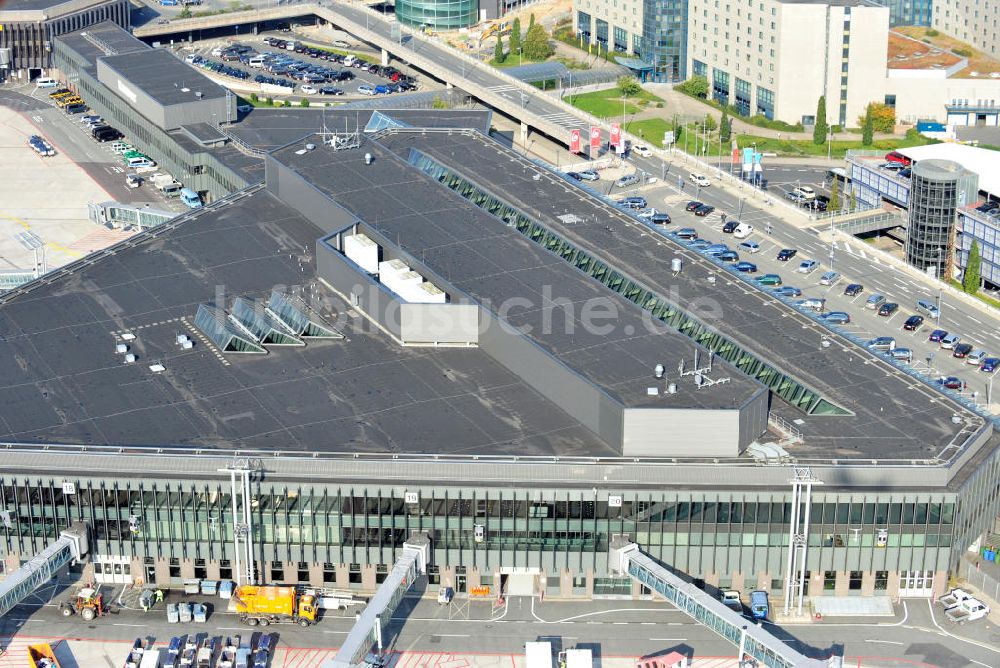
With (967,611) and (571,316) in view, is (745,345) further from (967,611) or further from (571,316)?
(967,611)

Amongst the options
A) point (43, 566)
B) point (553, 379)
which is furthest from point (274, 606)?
point (553, 379)

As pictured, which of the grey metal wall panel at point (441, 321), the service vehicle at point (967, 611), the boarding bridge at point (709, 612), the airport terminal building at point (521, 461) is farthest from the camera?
the grey metal wall panel at point (441, 321)

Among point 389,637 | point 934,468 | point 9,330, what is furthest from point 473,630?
point 9,330

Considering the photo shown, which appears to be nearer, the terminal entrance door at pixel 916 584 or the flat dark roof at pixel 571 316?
the terminal entrance door at pixel 916 584

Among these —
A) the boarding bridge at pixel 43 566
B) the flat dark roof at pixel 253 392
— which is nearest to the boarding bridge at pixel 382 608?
the flat dark roof at pixel 253 392

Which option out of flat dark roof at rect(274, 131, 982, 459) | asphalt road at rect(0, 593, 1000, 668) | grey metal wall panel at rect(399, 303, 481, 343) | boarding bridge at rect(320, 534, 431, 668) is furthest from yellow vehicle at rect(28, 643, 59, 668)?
flat dark roof at rect(274, 131, 982, 459)

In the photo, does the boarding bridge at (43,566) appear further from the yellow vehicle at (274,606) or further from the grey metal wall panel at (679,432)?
the grey metal wall panel at (679,432)

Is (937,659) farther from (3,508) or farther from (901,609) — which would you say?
(3,508)
